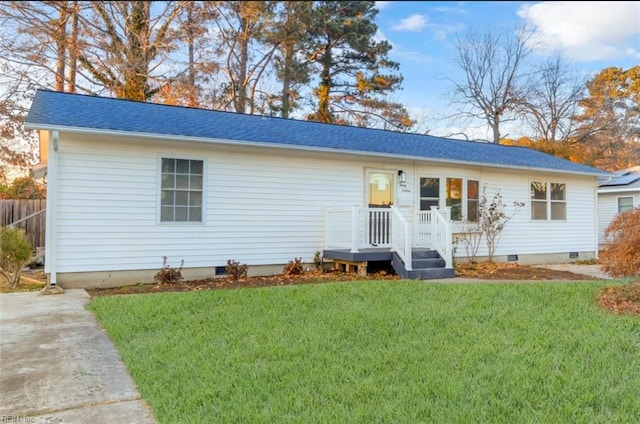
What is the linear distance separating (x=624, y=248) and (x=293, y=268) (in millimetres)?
5630

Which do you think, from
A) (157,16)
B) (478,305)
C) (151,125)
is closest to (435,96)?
(157,16)

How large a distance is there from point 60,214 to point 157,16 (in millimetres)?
8429

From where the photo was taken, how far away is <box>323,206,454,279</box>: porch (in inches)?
337

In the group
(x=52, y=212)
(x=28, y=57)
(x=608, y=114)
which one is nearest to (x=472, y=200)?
(x=52, y=212)

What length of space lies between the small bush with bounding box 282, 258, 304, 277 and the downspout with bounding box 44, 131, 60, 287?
161 inches

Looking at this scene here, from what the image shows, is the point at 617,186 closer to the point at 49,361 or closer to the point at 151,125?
the point at 151,125

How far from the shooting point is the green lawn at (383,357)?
2891mm

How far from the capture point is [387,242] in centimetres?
922

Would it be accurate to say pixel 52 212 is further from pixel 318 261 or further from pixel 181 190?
pixel 318 261

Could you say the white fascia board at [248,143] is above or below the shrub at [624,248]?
above

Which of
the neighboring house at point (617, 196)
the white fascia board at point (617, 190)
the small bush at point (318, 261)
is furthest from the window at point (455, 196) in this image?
the white fascia board at point (617, 190)

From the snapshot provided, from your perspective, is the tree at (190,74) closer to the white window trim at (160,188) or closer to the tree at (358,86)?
the tree at (358,86)

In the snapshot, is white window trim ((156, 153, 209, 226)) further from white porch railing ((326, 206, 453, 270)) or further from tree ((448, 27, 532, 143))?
tree ((448, 27, 532, 143))

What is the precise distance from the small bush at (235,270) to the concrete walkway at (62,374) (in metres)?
2.99
